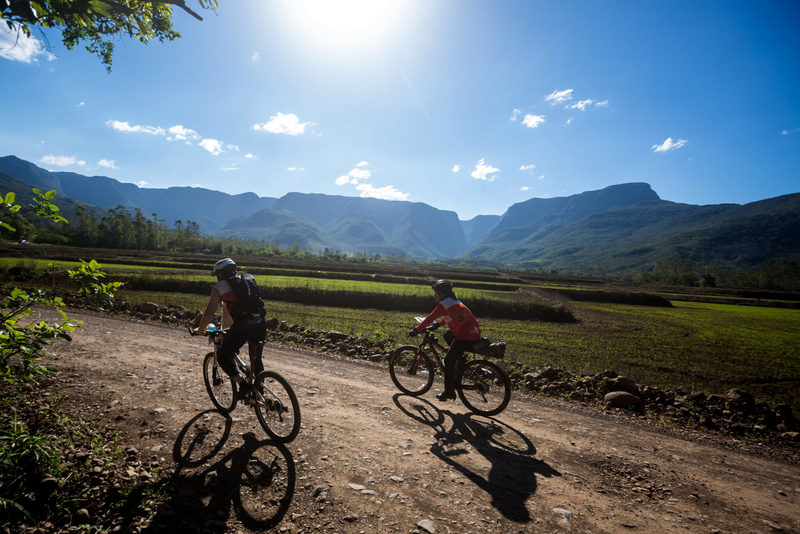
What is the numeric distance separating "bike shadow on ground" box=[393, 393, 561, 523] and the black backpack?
420 cm

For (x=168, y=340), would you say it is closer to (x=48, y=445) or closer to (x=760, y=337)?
(x=48, y=445)

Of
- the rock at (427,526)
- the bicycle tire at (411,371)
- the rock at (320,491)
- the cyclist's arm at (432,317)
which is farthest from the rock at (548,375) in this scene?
the rock at (320,491)

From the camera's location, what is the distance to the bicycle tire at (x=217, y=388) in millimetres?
6855

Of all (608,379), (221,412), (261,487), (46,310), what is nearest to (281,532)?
(261,487)

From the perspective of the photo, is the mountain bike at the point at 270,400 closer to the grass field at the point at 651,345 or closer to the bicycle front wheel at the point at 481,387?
the bicycle front wheel at the point at 481,387

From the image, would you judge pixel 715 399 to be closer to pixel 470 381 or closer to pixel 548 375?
pixel 548 375

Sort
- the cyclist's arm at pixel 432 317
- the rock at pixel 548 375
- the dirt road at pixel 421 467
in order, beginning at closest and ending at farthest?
the dirt road at pixel 421 467 < the cyclist's arm at pixel 432 317 < the rock at pixel 548 375

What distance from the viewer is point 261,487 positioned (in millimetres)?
4934

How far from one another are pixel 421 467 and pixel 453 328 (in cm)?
306

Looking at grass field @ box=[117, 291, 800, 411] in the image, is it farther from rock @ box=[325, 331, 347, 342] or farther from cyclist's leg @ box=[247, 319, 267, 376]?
cyclist's leg @ box=[247, 319, 267, 376]

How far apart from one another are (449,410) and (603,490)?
345cm

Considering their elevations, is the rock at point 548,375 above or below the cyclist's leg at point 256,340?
below

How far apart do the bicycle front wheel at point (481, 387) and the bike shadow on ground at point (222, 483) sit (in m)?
4.25

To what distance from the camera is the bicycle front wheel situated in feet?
25.5
